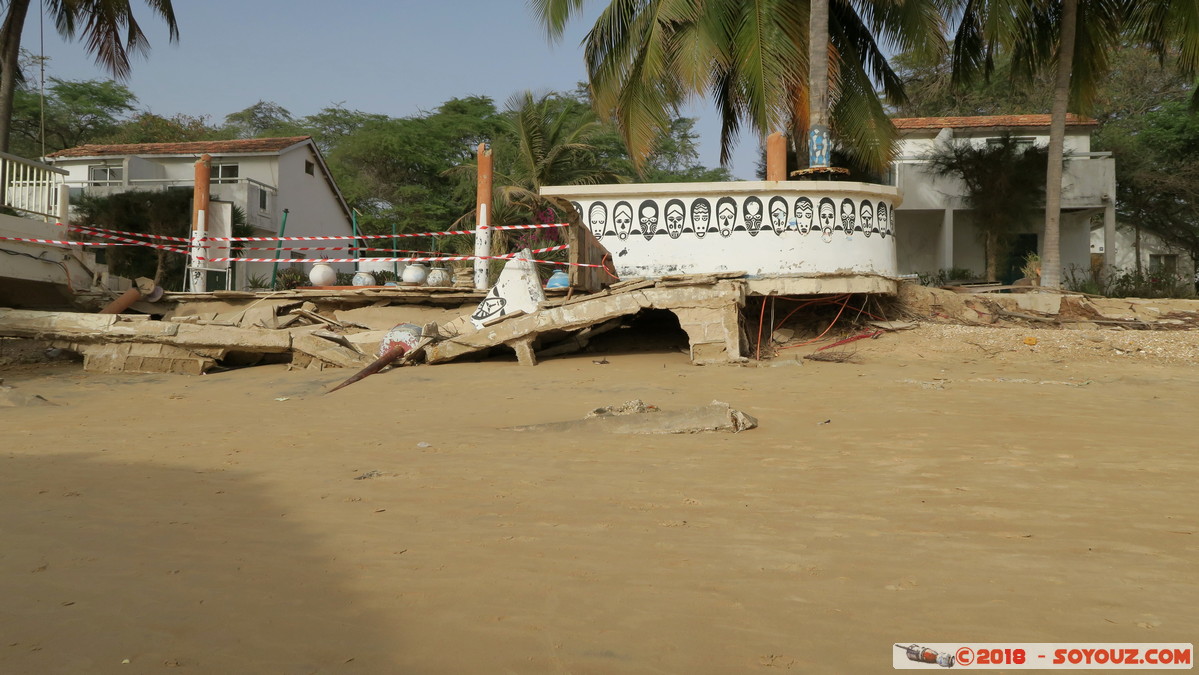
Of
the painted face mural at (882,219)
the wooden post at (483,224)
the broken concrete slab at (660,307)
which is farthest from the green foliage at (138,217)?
the painted face mural at (882,219)

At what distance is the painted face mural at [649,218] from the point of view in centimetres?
1140

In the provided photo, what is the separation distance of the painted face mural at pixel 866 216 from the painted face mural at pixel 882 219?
0.37ft

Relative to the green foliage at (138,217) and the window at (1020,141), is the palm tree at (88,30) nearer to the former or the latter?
the green foliage at (138,217)

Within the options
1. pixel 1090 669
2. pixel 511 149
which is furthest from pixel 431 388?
pixel 511 149

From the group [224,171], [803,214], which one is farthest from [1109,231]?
[224,171]

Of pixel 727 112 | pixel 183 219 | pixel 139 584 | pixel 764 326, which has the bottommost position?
pixel 139 584

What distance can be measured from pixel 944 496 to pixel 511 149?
1028 inches

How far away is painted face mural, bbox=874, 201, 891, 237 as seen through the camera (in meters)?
11.6

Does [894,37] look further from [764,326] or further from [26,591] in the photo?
[26,591]

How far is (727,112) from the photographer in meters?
17.9

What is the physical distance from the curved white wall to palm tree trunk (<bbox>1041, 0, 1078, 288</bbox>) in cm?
541

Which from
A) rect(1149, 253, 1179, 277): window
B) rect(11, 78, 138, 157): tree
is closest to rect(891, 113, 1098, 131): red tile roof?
rect(1149, 253, 1179, 277): window

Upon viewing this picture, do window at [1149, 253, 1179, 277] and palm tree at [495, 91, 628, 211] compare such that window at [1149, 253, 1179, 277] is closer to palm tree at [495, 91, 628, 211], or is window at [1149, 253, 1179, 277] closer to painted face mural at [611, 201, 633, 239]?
palm tree at [495, 91, 628, 211]

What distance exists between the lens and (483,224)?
46.8ft
